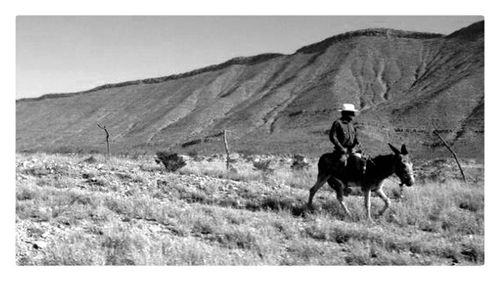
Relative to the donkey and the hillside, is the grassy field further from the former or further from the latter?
the hillside

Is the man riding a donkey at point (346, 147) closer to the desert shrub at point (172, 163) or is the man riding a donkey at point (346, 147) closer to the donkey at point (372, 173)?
the donkey at point (372, 173)

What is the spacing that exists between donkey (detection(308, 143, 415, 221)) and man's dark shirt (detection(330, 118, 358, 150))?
12.4 inches

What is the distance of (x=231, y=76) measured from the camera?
116562 mm

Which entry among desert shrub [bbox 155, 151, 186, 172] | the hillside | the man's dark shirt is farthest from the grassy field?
the hillside

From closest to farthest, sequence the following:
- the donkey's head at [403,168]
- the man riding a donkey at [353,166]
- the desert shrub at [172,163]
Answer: the donkey's head at [403,168]
the man riding a donkey at [353,166]
the desert shrub at [172,163]

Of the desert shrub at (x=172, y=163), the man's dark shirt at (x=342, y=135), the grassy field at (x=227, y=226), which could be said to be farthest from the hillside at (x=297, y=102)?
the man's dark shirt at (x=342, y=135)

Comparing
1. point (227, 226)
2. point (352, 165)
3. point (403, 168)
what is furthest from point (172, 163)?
point (403, 168)

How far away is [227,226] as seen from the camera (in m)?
8.58

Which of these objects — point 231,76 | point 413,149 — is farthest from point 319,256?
point 231,76

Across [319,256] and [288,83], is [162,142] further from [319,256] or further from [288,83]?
[319,256]

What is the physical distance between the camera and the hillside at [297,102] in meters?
56.0

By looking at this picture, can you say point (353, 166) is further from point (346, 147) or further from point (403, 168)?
point (403, 168)

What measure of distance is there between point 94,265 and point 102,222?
6.85ft

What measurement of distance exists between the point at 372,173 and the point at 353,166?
14.5 inches
